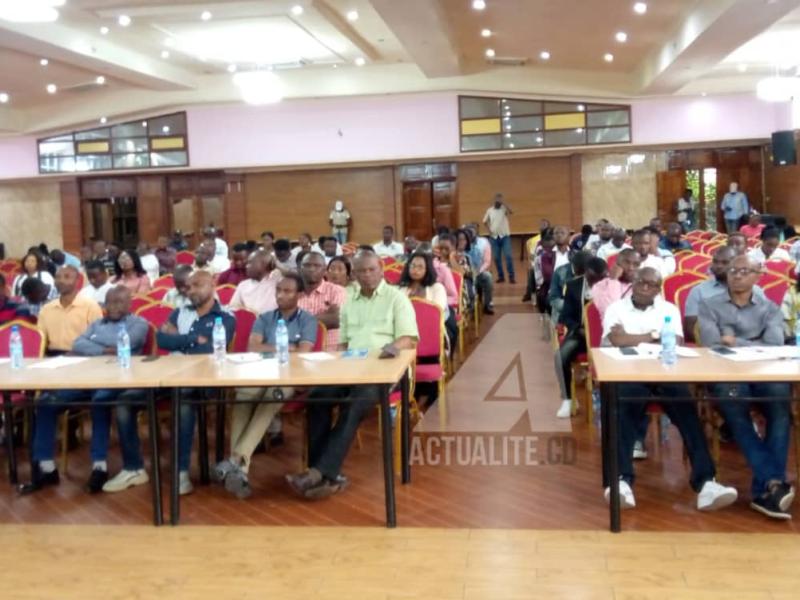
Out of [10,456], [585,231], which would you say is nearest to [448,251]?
→ [585,231]

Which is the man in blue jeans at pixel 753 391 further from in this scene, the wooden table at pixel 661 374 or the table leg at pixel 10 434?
the table leg at pixel 10 434

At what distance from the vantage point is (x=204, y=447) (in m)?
4.95

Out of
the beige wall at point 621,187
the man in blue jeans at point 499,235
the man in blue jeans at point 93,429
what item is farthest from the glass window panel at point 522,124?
the man in blue jeans at point 93,429

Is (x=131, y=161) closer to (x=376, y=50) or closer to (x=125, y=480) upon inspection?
(x=376, y=50)

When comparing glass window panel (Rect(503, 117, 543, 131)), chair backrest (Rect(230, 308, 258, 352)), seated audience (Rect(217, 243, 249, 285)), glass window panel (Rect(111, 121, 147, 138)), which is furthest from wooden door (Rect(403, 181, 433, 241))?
chair backrest (Rect(230, 308, 258, 352))

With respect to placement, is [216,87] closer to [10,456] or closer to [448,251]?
[448,251]

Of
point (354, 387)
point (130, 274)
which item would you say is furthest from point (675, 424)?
point (130, 274)

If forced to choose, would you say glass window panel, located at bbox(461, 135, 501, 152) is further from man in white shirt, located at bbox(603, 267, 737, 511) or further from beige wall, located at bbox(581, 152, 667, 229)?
man in white shirt, located at bbox(603, 267, 737, 511)

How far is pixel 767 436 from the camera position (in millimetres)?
4293

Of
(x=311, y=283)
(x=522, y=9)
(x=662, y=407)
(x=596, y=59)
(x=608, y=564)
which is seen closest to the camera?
(x=608, y=564)

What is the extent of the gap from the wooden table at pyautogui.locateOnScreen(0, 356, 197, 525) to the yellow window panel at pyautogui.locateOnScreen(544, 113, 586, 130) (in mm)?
14187

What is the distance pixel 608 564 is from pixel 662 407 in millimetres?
1136

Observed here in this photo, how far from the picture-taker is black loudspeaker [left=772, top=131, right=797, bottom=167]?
16.1m

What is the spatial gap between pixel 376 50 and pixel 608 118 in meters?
5.19
